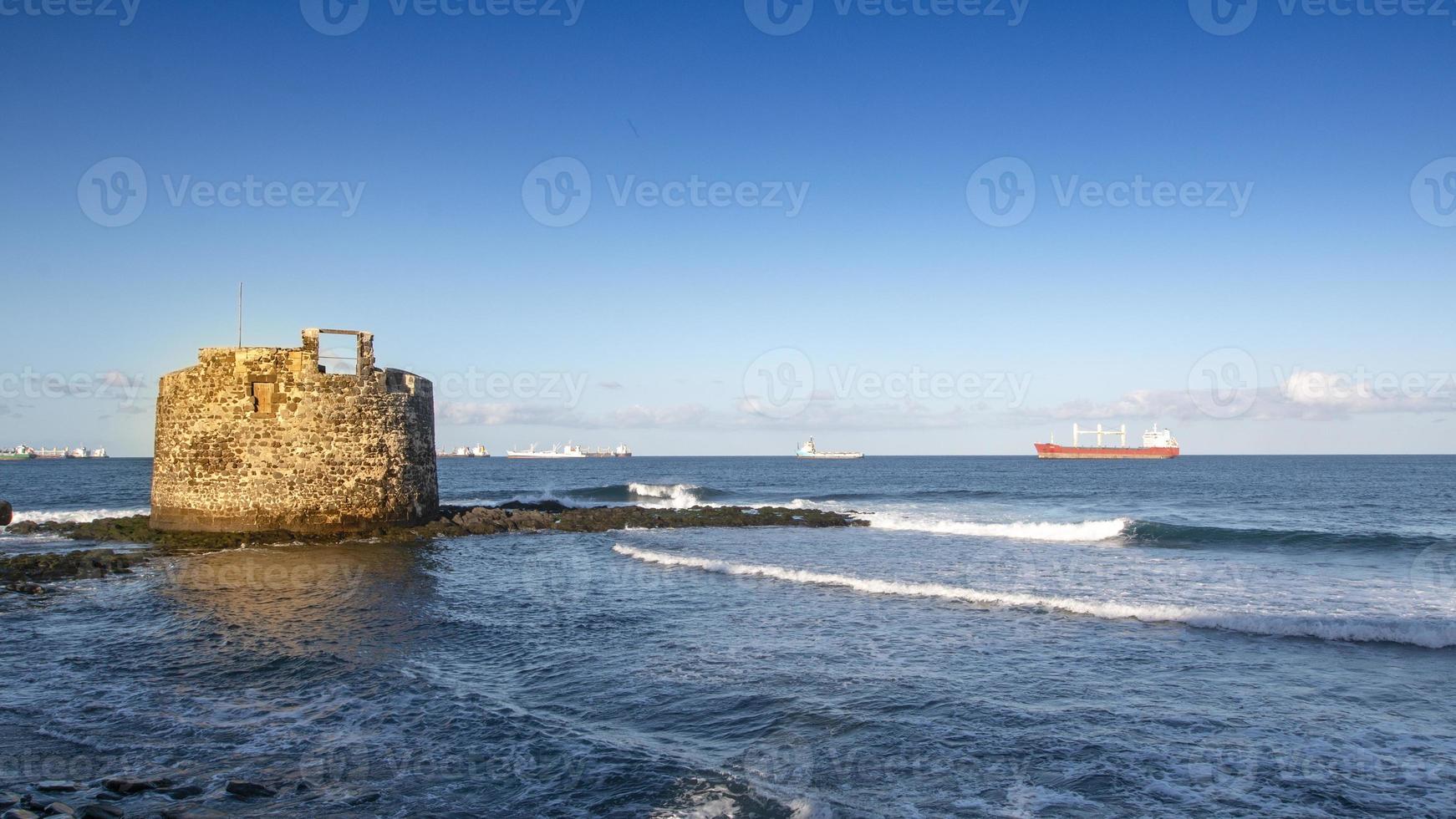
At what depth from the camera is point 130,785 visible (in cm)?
629

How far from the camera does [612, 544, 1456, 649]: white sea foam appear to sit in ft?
38.2

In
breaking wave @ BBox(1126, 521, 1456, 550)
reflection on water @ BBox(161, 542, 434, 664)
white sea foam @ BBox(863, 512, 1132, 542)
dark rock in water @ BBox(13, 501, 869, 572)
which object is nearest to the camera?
reflection on water @ BBox(161, 542, 434, 664)

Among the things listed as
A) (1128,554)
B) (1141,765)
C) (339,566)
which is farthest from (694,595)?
(1128,554)

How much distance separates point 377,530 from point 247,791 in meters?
18.4

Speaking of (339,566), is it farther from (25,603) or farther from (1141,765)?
(1141,765)

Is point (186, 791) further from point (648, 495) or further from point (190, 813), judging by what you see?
point (648, 495)

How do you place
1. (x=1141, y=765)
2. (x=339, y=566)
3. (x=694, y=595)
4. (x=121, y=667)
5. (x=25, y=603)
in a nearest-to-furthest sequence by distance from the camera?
(x=1141, y=765) → (x=121, y=667) → (x=25, y=603) → (x=694, y=595) → (x=339, y=566)

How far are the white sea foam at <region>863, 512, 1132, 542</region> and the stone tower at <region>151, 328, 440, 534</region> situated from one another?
1723 centimetres

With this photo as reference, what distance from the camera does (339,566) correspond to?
59.0 ft

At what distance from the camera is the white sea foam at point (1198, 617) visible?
1164 cm

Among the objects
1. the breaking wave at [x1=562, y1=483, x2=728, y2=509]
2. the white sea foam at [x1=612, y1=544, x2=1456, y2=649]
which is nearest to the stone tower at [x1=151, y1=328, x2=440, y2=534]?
the white sea foam at [x1=612, y1=544, x2=1456, y2=649]

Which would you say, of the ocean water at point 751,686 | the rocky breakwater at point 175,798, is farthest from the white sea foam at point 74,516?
→ the rocky breakwater at point 175,798

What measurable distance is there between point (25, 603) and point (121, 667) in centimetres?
598

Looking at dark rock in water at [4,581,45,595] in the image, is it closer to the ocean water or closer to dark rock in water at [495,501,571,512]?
the ocean water
